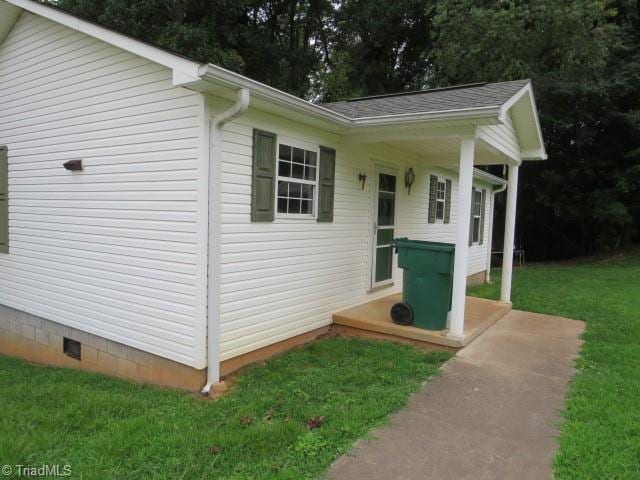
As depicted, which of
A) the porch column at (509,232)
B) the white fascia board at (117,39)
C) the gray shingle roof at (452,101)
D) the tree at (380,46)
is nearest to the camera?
the white fascia board at (117,39)

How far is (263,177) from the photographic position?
168 inches

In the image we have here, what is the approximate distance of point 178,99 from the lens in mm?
3857

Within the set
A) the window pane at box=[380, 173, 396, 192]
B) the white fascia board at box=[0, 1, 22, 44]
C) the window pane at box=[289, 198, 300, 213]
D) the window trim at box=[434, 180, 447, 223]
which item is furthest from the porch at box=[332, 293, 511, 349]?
the white fascia board at box=[0, 1, 22, 44]

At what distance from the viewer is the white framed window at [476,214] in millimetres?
10391

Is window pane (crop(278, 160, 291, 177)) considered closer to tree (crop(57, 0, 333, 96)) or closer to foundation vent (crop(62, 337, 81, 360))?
foundation vent (crop(62, 337, 81, 360))

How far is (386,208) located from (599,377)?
355 centimetres

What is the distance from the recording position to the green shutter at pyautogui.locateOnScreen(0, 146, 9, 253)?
5.80 metres

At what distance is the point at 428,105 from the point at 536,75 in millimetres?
11632

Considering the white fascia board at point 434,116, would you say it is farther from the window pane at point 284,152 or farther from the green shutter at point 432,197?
the green shutter at point 432,197

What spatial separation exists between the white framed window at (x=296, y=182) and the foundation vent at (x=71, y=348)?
2948mm

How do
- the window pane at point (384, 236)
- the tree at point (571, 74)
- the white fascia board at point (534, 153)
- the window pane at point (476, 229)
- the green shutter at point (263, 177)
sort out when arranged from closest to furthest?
the green shutter at point (263, 177), the window pane at point (384, 236), the white fascia board at point (534, 153), the window pane at point (476, 229), the tree at point (571, 74)

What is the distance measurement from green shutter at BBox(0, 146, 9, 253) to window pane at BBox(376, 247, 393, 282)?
5.19 metres

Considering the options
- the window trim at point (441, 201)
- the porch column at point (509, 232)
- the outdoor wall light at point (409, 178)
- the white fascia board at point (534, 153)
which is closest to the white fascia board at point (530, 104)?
the white fascia board at point (534, 153)

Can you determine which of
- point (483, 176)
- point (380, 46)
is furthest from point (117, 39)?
point (380, 46)
